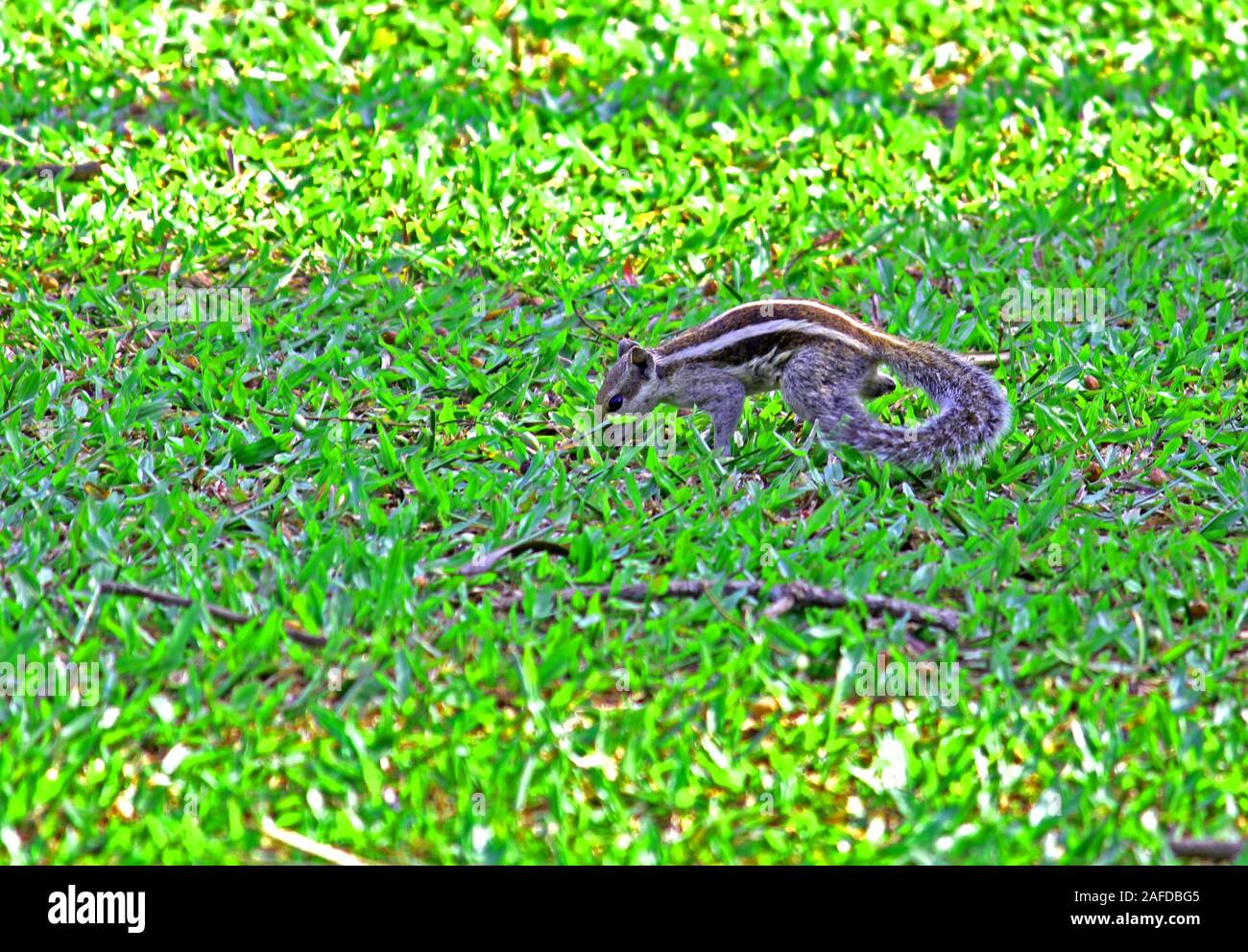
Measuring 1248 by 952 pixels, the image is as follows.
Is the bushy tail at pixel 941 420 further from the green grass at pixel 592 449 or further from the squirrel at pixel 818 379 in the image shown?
the green grass at pixel 592 449

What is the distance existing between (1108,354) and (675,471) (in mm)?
2335

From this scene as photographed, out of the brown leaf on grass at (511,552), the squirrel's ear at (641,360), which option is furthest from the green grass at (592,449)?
the squirrel's ear at (641,360)

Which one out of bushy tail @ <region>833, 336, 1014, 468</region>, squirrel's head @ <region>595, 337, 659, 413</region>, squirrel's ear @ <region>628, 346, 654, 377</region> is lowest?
bushy tail @ <region>833, 336, 1014, 468</region>

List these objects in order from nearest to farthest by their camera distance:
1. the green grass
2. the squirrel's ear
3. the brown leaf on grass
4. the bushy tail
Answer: the green grass < the brown leaf on grass < the bushy tail < the squirrel's ear

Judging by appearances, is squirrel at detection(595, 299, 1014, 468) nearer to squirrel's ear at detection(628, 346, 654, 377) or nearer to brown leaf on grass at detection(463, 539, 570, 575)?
squirrel's ear at detection(628, 346, 654, 377)

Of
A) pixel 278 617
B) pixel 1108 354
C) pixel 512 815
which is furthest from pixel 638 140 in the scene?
pixel 512 815

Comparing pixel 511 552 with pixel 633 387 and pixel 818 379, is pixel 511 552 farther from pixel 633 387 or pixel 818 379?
pixel 818 379

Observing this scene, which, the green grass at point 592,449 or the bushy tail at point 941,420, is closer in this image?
the green grass at point 592,449

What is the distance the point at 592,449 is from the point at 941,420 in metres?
1.40

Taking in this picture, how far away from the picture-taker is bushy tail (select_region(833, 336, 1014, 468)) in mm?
5930

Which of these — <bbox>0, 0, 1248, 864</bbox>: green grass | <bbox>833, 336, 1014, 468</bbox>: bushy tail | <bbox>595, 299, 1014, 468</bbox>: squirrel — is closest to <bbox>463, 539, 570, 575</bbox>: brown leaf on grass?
<bbox>0, 0, 1248, 864</bbox>: green grass

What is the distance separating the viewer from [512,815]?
4219mm

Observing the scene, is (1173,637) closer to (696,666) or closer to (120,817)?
(696,666)

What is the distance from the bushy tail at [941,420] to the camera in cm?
593
